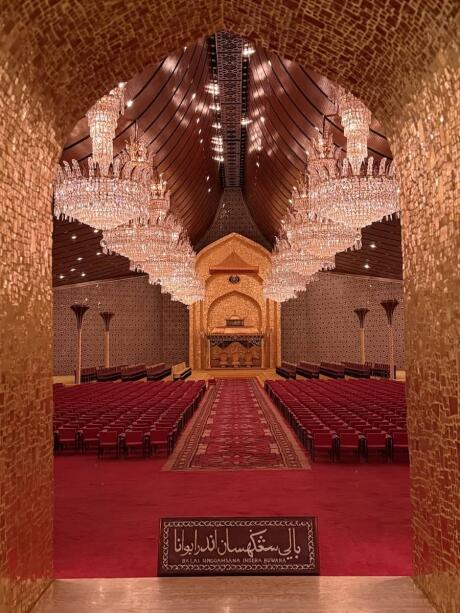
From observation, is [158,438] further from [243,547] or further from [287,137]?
[287,137]

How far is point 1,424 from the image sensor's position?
9.75 ft

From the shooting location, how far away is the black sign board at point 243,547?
3645 mm

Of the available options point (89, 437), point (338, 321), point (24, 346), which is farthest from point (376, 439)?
point (338, 321)

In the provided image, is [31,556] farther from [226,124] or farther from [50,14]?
[226,124]

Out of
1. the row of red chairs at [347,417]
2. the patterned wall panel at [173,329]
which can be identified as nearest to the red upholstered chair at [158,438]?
the row of red chairs at [347,417]

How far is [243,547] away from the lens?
368cm

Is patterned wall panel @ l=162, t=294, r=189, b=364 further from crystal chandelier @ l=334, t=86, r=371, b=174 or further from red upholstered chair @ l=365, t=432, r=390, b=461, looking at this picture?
red upholstered chair @ l=365, t=432, r=390, b=461

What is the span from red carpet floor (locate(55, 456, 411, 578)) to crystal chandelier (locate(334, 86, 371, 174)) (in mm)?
4505

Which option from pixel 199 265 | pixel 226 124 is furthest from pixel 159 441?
pixel 199 265

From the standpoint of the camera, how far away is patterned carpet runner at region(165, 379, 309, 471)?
7.77m

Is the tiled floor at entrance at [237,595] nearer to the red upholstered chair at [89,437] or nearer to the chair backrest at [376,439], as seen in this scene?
the chair backrest at [376,439]

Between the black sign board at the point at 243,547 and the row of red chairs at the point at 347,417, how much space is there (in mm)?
4189

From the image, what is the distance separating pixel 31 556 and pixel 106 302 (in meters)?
26.5

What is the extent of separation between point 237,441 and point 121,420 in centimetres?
203
